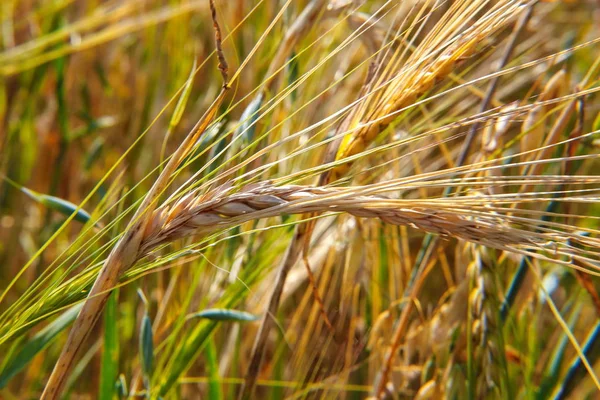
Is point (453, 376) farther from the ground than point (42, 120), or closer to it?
closer to it

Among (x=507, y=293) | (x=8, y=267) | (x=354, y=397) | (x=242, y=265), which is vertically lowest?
(x=354, y=397)

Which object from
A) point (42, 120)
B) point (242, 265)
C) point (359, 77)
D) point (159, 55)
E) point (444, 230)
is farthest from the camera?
point (42, 120)

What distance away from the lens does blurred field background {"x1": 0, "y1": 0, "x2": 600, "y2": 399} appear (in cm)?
52

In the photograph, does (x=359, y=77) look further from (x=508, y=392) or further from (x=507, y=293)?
(x=508, y=392)

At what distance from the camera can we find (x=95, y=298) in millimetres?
517

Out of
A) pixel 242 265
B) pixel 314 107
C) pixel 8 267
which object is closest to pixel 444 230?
pixel 242 265

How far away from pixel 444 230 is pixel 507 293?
0.35 m

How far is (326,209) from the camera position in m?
0.46

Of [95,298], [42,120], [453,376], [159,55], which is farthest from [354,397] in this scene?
[42,120]

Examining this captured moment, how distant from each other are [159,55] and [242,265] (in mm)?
616

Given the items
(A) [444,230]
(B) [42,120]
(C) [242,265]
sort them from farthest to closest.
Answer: (B) [42,120] < (C) [242,265] < (A) [444,230]

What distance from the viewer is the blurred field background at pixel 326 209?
0.52 metres

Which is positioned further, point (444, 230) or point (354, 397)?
point (354, 397)

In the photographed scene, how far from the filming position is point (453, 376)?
74 centimetres
